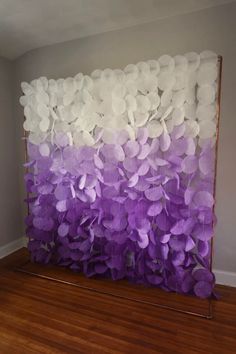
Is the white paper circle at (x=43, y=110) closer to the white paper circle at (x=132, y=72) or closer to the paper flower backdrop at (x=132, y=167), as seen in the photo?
the paper flower backdrop at (x=132, y=167)

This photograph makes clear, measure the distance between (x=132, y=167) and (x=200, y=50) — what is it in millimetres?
1042

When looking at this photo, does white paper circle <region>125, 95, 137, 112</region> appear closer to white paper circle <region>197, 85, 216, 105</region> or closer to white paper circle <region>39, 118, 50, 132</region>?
white paper circle <region>197, 85, 216, 105</region>

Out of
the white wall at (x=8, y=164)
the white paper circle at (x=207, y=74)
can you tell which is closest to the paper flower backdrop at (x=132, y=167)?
the white paper circle at (x=207, y=74)

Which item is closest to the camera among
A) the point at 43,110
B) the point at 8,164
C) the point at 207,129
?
the point at 207,129

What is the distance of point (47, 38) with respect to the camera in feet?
7.98

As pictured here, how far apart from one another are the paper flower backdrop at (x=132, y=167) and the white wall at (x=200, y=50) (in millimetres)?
263

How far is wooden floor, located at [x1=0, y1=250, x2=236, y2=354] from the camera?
159cm

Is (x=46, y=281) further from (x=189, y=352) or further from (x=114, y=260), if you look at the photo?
(x=189, y=352)

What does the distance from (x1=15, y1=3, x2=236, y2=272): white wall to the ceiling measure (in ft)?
0.21

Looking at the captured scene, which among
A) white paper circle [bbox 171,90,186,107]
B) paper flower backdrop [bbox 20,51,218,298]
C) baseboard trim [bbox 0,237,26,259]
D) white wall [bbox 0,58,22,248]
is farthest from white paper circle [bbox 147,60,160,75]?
baseboard trim [bbox 0,237,26,259]

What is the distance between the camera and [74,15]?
6.68 feet

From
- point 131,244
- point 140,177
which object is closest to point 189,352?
point 131,244

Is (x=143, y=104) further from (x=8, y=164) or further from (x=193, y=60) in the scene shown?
(x=8, y=164)

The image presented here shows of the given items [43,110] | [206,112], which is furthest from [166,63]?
[43,110]
